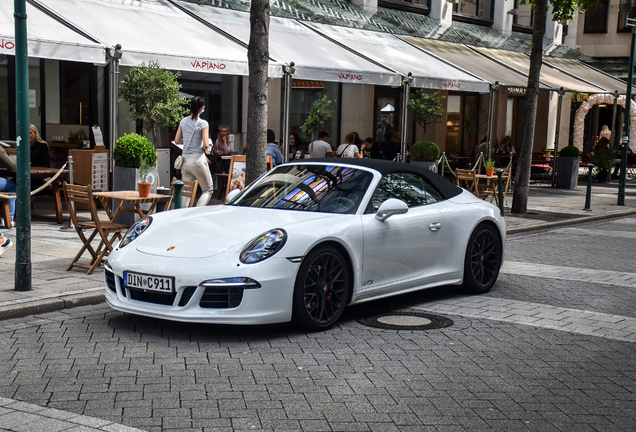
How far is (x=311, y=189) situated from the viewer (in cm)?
698

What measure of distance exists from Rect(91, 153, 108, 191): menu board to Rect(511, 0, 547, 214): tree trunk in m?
8.12

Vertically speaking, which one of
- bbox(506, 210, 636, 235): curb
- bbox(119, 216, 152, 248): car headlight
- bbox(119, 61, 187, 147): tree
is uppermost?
bbox(119, 61, 187, 147): tree

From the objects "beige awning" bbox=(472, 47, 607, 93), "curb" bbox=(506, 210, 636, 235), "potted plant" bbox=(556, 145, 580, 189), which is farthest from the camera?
"potted plant" bbox=(556, 145, 580, 189)

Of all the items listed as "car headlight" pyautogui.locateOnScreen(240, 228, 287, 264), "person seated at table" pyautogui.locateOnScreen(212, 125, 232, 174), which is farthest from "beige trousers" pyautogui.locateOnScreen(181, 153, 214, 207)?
"car headlight" pyautogui.locateOnScreen(240, 228, 287, 264)

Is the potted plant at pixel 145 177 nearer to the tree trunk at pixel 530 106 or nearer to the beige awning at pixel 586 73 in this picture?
the tree trunk at pixel 530 106

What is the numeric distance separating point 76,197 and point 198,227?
2.51 meters

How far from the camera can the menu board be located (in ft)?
41.7

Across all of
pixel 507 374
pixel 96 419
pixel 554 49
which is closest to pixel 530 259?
pixel 507 374

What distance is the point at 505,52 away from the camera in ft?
87.7

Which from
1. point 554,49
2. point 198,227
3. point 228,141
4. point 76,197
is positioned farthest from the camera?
point 554,49

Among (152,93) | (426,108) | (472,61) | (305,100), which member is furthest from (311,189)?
(472,61)

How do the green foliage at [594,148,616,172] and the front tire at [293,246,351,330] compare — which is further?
the green foliage at [594,148,616,172]

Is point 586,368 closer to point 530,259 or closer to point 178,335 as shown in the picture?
point 178,335

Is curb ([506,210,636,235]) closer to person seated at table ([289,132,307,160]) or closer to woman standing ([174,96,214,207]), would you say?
woman standing ([174,96,214,207])
